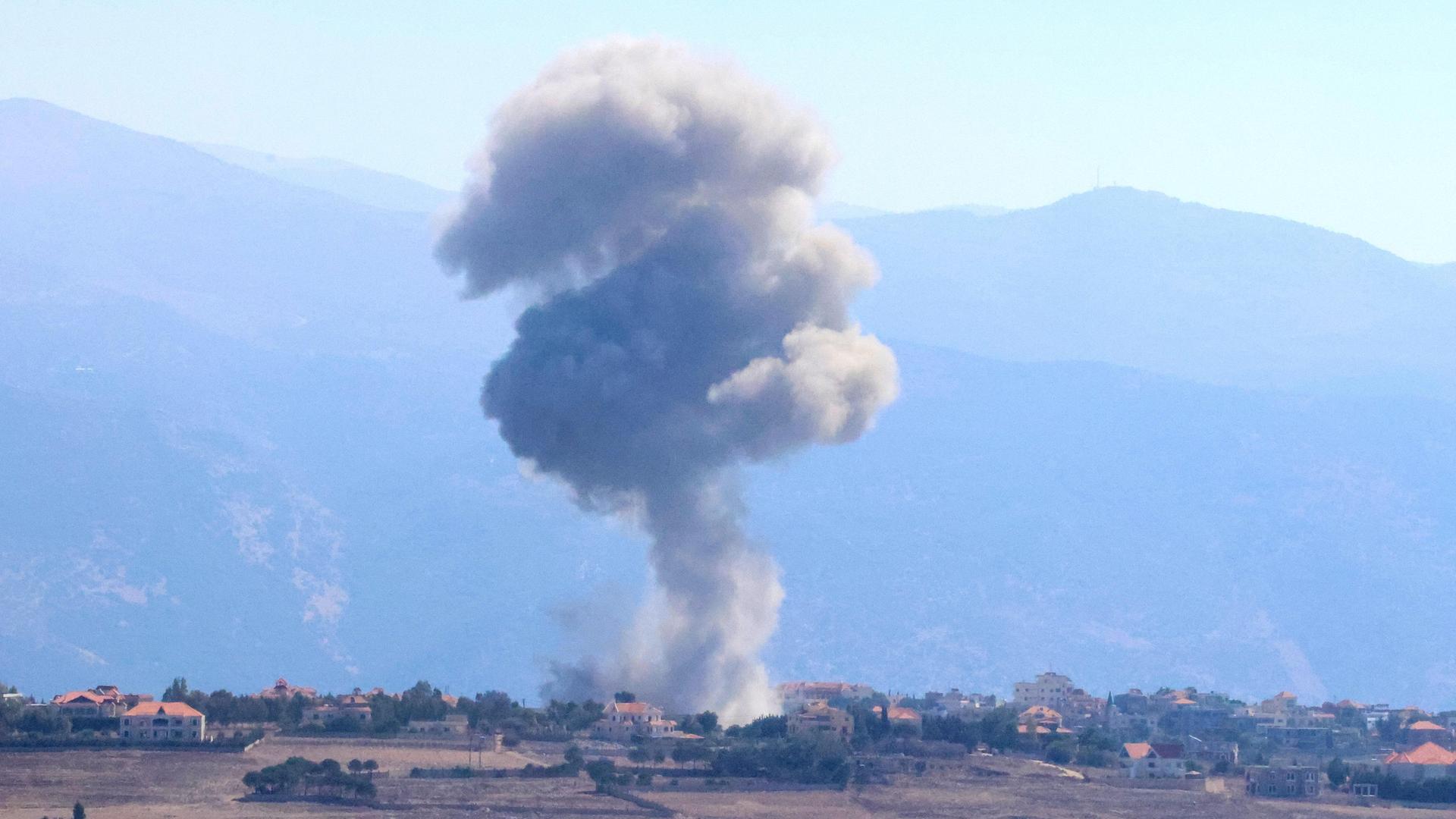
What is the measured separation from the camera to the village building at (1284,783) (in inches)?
3305

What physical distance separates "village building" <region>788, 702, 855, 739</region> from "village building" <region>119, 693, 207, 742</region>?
17.7m

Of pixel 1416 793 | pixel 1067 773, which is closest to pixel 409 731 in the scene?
pixel 1067 773

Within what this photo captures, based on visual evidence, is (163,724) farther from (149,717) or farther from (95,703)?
(95,703)

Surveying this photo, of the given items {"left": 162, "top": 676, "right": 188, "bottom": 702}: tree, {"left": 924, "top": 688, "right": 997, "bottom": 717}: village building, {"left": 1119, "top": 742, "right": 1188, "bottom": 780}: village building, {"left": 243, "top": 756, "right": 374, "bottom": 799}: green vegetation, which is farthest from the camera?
{"left": 924, "top": 688, "right": 997, "bottom": 717}: village building

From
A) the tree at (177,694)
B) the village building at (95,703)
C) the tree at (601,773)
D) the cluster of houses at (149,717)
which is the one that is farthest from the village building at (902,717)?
the village building at (95,703)

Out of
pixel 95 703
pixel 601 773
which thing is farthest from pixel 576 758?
pixel 95 703

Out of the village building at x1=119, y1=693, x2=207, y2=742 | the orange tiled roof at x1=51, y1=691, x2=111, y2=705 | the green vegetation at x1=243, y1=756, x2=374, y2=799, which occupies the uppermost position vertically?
the orange tiled roof at x1=51, y1=691, x2=111, y2=705

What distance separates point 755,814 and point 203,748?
15.9m

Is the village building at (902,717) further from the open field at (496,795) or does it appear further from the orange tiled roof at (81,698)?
the orange tiled roof at (81,698)

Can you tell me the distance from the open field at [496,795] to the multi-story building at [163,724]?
2425mm

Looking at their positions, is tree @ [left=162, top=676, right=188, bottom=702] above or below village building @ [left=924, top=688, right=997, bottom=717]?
below

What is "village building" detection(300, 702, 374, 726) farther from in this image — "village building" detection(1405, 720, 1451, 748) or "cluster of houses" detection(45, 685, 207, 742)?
"village building" detection(1405, 720, 1451, 748)

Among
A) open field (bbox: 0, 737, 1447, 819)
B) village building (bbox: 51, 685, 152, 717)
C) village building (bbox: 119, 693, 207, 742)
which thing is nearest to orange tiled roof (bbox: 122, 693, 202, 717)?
village building (bbox: 119, 693, 207, 742)

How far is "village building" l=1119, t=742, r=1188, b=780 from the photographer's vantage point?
85312mm
